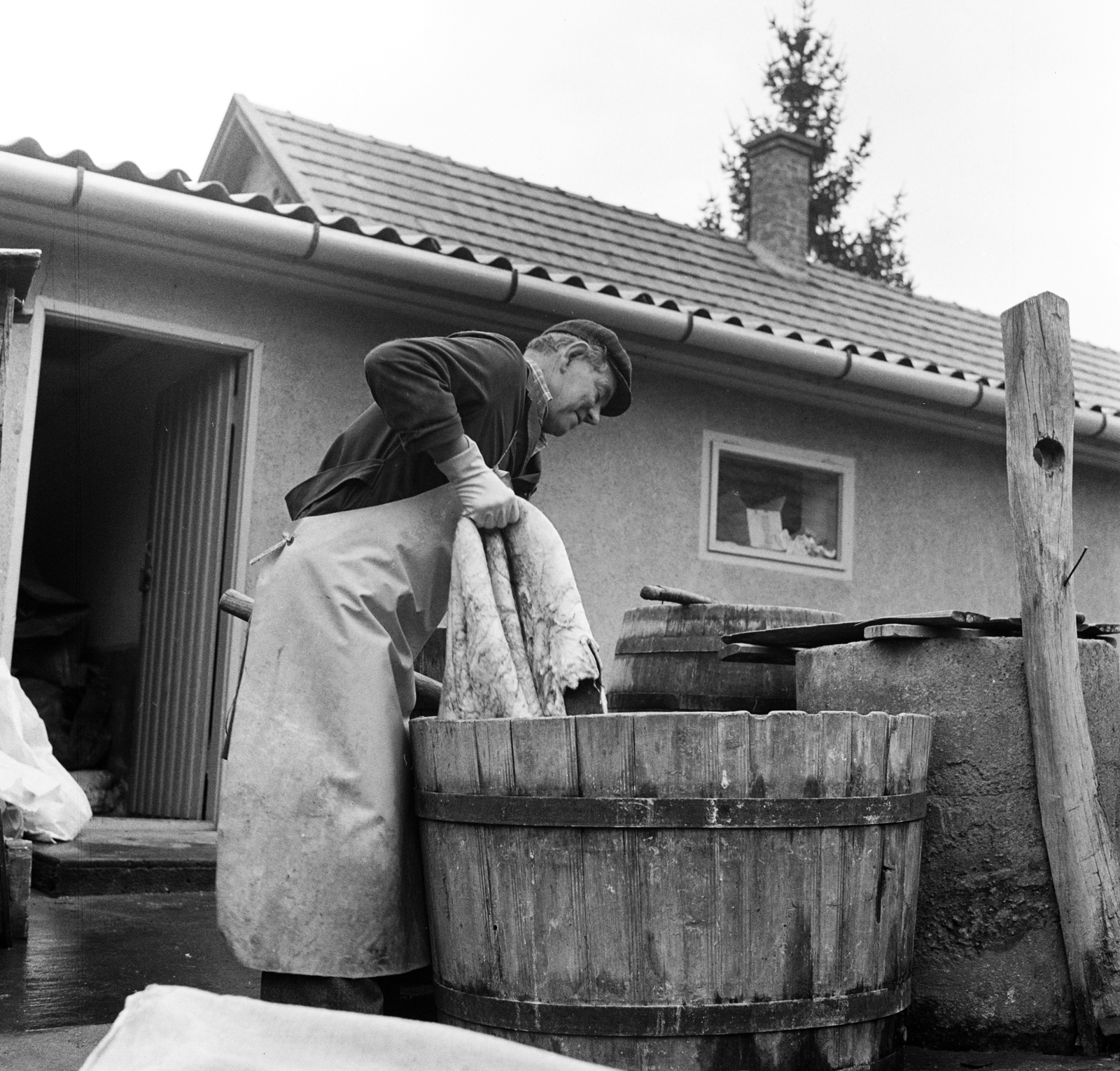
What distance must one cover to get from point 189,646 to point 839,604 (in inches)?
143

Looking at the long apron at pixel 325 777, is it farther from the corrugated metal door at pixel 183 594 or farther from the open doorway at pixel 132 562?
the corrugated metal door at pixel 183 594

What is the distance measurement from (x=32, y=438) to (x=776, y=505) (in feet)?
13.0

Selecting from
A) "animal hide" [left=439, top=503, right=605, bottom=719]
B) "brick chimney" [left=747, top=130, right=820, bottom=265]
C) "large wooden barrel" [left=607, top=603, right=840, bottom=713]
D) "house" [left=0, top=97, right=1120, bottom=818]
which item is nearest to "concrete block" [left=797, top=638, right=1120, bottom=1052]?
"animal hide" [left=439, top=503, right=605, bottom=719]

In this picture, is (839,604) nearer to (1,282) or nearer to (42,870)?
(42,870)

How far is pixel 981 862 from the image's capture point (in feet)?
9.61

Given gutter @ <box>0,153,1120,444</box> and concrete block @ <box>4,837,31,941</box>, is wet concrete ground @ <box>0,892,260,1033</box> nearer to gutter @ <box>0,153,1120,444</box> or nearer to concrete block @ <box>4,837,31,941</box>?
concrete block @ <box>4,837,31,941</box>

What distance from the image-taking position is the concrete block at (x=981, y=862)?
289cm

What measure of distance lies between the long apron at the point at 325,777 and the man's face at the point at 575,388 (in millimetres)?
555

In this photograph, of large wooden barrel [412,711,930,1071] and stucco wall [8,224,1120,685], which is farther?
stucco wall [8,224,1120,685]

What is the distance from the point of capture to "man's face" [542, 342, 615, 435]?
3.00 metres

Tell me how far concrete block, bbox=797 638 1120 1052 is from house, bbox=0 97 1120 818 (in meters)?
3.50

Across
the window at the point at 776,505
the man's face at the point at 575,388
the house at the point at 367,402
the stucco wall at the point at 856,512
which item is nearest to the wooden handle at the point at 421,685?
the man's face at the point at 575,388

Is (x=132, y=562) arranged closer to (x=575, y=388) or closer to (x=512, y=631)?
(x=575, y=388)

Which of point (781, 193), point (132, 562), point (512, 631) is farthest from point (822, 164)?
point (512, 631)
